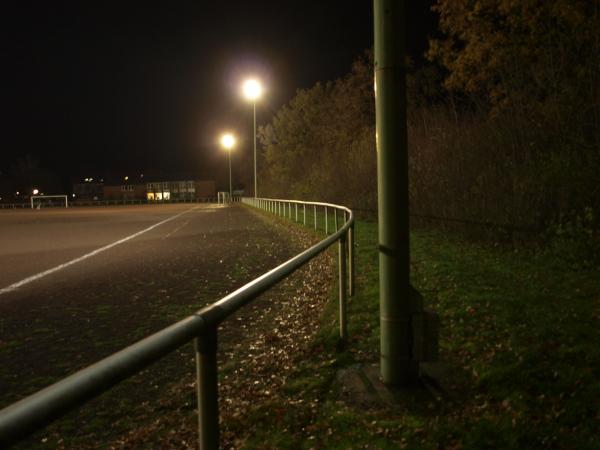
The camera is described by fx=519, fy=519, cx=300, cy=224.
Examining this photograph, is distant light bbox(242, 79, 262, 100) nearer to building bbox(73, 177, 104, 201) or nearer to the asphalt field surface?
the asphalt field surface

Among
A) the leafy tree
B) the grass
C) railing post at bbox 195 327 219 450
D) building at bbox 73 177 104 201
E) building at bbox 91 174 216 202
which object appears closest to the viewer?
railing post at bbox 195 327 219 450

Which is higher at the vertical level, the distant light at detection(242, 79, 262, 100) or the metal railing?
the distant light at detection(242, 79, 262, 100)

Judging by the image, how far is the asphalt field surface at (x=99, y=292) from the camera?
4855mm

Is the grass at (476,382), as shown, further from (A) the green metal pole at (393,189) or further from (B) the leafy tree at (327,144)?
(B) the leafy tree at (327,144)

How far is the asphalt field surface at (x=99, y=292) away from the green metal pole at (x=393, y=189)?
197cm

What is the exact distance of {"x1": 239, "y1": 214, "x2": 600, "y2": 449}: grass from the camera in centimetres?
321

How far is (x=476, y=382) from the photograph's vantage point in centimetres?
399

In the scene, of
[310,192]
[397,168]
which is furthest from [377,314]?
[310,192]

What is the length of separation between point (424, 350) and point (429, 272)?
4951 mm

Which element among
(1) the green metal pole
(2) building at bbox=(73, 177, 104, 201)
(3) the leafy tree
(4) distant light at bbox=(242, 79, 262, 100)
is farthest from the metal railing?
(2) building at bbox=(73, 177, 104, 201)

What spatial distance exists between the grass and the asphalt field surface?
1.29m

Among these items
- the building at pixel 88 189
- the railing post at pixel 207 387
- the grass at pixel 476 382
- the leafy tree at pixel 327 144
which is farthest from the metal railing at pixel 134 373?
the building at pixel 88 189

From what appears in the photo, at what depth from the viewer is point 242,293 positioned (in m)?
2.49

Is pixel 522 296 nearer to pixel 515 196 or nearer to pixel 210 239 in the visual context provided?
pixel 515 196
